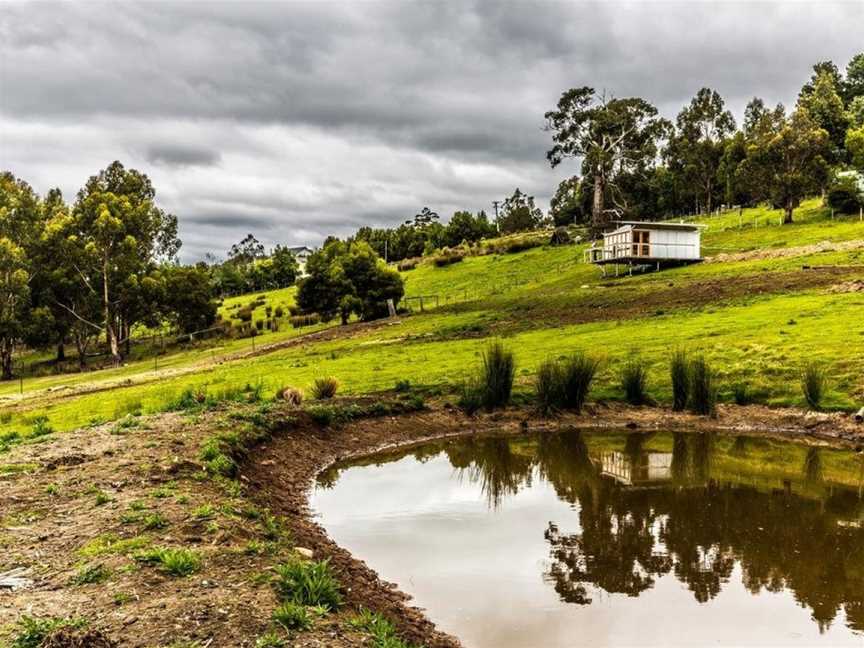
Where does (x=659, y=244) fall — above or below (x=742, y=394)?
above

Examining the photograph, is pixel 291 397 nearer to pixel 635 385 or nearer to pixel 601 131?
pixel 635 385

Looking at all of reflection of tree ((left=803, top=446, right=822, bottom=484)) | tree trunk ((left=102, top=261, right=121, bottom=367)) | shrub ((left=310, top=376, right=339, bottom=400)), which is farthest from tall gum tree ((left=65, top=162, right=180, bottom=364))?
reflection of tree ((left=803, top=446, right=822, bottom=484))

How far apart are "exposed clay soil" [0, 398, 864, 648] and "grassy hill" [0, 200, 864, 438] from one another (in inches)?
225

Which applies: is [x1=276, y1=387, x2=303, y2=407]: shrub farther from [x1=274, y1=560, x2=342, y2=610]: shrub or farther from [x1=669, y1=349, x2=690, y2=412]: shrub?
[x1=274, y1=560, x2=342, y2=610]: shrub

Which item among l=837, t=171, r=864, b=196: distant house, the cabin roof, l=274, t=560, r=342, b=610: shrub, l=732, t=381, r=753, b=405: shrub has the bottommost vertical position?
l=732, t=381, r=753, b=405: shrub

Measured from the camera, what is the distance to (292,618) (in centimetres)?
561

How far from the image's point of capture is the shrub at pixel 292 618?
5543mm

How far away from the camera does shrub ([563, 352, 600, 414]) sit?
1920 centimetres

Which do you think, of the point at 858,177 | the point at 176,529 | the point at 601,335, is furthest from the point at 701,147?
the point at 176,529

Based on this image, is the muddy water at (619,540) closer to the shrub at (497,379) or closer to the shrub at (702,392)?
the shrub at (702,392)

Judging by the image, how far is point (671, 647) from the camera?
6.66 metres

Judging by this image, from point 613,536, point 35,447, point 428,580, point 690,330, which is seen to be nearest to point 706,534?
point 613,536

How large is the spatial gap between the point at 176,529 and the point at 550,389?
530 inches

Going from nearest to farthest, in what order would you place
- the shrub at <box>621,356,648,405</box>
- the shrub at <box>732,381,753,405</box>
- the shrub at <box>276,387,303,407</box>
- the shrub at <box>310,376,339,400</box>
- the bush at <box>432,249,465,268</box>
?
1. the shrub at <box>276,387,303,407</box>
2. the shrub at <box>732,381,753,405</box>
3. the shrub at <box>621,356,648,405</box>
4. the shrub at <box>310,376,339,400</box>
5. the bush at <box>432,249,465,268</box>
